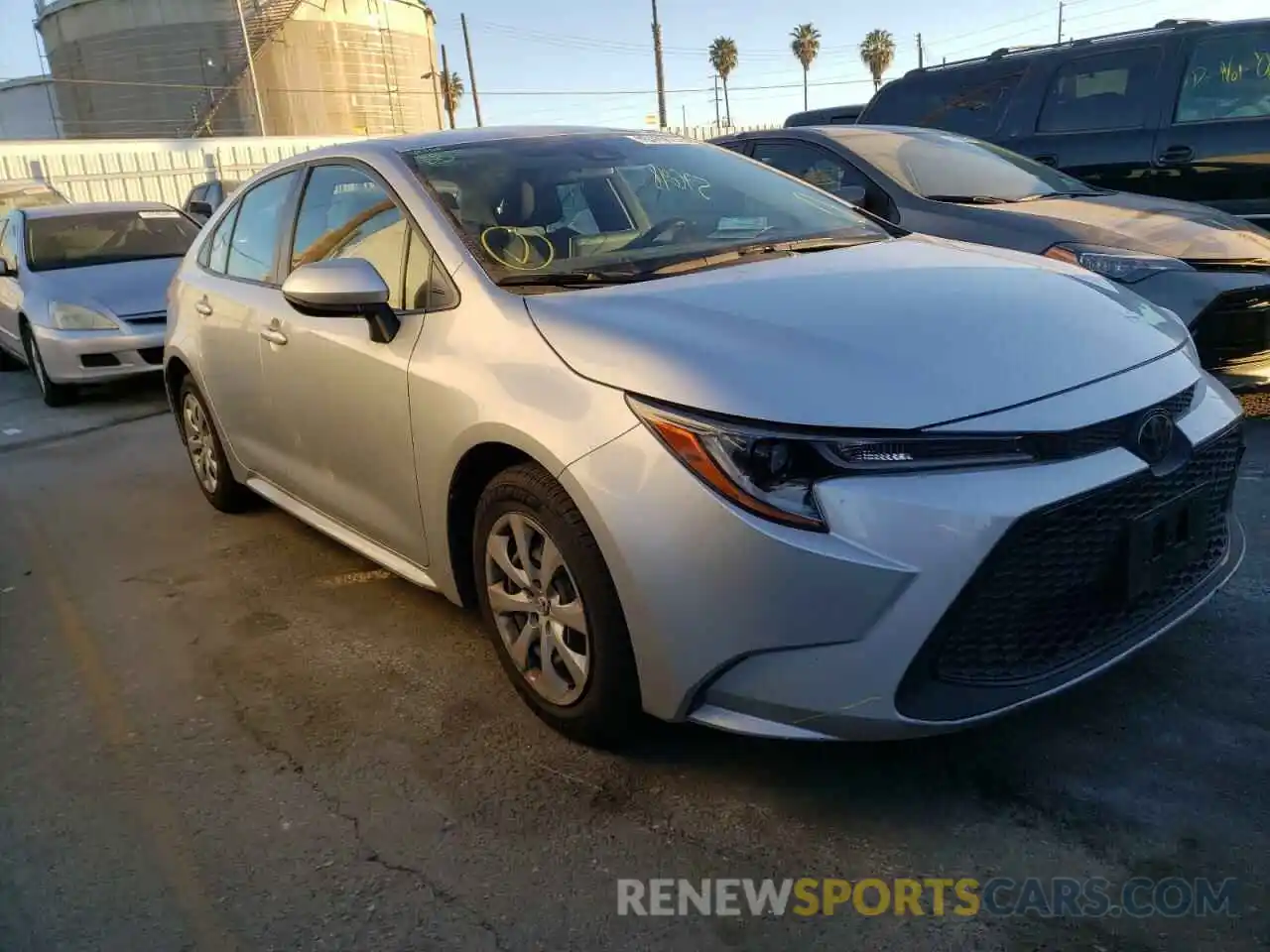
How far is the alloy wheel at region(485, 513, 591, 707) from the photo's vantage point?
2492 mm

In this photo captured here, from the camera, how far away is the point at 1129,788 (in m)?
2.32

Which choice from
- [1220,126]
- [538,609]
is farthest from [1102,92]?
[538,609]

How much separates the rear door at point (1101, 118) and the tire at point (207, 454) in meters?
5.64

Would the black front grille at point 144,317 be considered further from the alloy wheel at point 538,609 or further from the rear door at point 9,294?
the alloy wheel at point 538,609

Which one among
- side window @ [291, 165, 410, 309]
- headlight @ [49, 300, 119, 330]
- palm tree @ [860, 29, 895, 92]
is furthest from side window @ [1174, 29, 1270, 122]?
palm tree @ [860, 29, 895, 92]

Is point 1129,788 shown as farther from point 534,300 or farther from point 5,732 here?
point 5,732

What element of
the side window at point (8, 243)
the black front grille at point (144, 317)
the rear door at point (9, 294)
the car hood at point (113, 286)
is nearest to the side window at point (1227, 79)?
the car hood at point (113, 286)

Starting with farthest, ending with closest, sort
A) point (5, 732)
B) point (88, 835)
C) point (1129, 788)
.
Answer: point (5, 732) → point (88, 835) → point (1129, 788)

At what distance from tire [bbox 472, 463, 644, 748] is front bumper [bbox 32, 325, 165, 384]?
19.1ft

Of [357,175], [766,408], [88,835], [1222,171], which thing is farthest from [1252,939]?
[1222,171]

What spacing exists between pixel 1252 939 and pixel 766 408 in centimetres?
132

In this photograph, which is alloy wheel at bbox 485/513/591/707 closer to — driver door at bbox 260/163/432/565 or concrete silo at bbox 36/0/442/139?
driver door at bbox 260/163/432/565

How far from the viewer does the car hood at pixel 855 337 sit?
2139mm

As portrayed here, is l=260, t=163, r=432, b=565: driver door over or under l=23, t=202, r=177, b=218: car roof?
under
